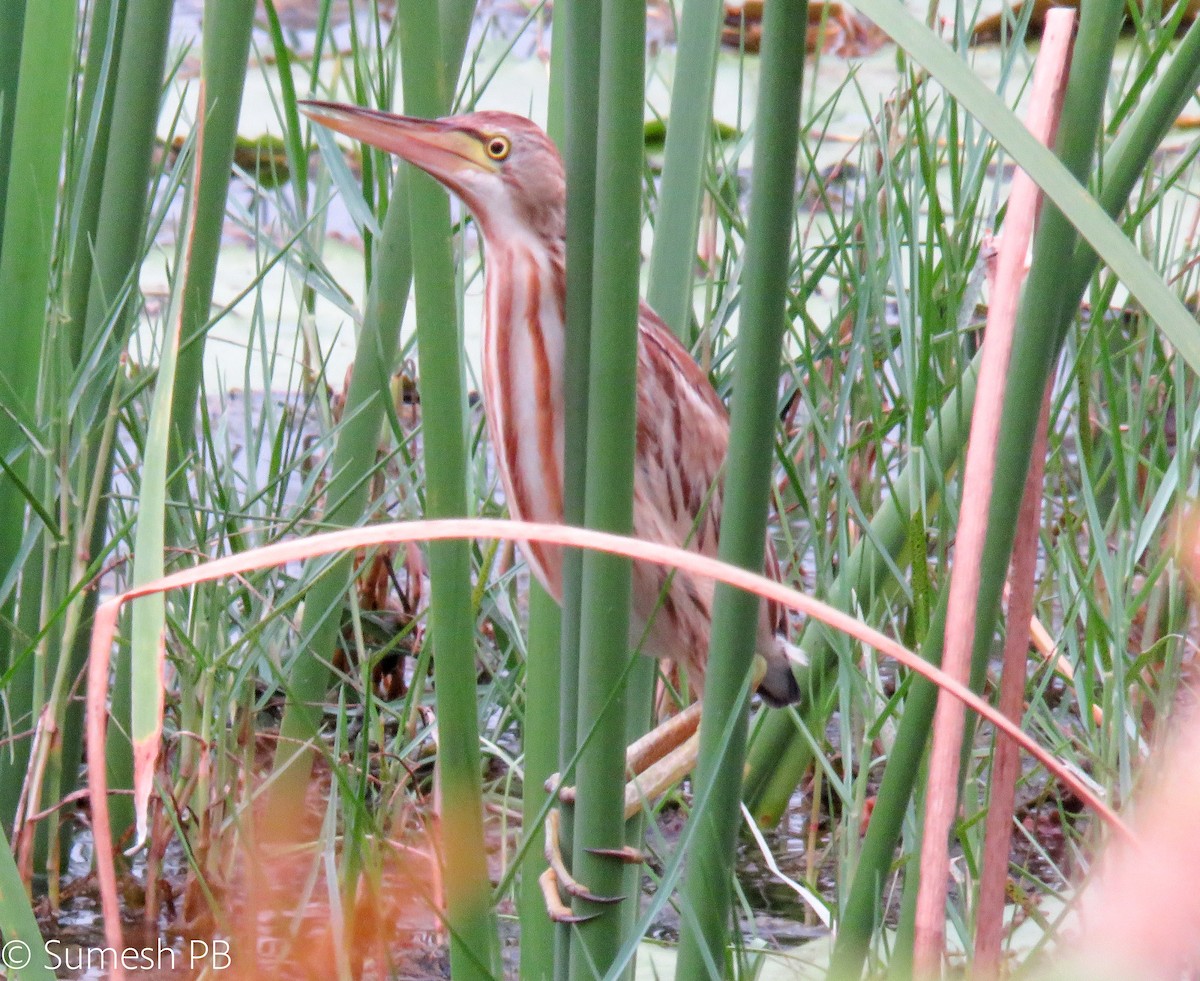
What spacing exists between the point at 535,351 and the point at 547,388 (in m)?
0.03

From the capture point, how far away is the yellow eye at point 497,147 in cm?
97

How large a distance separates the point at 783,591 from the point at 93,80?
755 millimetres

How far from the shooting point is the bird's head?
0.95 metres

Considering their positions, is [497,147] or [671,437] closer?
[497,147]

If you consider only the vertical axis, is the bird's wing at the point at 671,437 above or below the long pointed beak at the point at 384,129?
below

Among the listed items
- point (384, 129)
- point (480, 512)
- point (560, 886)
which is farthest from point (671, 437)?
point (560, 886)

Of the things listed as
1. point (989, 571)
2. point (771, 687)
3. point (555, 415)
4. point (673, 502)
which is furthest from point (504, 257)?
point (989, 571)

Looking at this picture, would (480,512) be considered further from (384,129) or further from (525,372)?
(384,129)

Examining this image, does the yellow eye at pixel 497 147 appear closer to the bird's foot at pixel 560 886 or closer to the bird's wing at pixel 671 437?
the bird's wing at pixel 671 437

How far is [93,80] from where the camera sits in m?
1.01

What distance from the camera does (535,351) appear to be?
98 cm

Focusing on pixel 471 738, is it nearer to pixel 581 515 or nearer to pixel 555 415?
pixel 581 515
